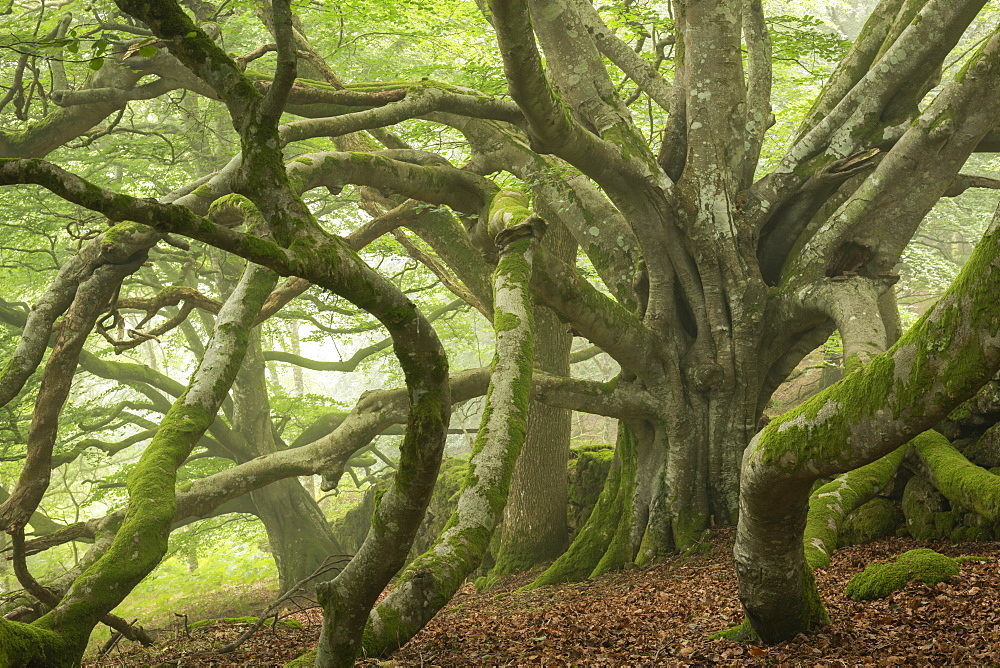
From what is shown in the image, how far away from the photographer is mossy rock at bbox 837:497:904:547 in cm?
683

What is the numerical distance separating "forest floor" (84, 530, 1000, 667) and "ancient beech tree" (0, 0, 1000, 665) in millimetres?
389

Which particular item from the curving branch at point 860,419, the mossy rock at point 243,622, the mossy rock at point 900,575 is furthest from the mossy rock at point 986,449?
the mossy rock at point 243,622

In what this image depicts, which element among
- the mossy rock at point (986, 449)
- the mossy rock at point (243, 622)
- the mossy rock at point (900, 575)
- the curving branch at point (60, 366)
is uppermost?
the curving branch at point (60, 366)

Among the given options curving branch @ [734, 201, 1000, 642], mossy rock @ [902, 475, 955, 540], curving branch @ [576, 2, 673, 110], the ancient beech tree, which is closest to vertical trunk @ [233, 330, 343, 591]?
the ancient beech tree

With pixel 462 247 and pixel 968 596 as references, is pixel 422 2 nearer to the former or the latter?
pixel 462 247

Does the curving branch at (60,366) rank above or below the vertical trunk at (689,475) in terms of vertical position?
above

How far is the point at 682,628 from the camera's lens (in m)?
5.07

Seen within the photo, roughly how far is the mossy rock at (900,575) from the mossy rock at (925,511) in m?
1.26

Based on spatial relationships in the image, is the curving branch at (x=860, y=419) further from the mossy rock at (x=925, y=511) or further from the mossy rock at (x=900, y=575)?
the mossy rock at (x=925, y=511)

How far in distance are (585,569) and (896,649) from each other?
16.0 ft

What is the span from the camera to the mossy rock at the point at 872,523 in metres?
6.83

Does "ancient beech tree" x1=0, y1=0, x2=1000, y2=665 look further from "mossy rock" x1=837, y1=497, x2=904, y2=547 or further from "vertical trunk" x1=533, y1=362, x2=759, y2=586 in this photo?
"mossy rock" x1=837, y1=497, x2=904, y2=547

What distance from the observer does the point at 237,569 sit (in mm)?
19547

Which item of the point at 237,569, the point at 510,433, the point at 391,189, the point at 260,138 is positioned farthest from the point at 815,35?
the point at 237,569
